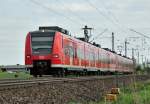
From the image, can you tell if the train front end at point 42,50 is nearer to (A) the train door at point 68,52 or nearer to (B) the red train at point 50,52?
(B) the red train at point 50,52

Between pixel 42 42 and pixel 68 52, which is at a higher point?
pixel 42 42

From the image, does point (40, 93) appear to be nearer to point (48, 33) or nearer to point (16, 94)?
point (16, 94)

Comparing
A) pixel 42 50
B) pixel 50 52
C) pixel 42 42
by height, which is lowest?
pixel 50 52

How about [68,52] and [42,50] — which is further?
[68,52]

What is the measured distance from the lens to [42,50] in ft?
95.3

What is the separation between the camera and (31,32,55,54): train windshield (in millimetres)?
29031

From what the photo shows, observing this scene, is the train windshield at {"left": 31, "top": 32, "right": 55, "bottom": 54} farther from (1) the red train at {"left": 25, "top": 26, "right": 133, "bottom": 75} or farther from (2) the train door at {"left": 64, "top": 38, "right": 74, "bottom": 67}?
(2) the train door at {"left": 64, "top": 38, "right": 74, "bottom": 67}

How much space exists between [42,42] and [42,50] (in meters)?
0.49

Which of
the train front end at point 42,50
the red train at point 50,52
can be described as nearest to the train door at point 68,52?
the red train at point 50,52

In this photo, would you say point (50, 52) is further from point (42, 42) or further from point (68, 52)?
point (68, 52)


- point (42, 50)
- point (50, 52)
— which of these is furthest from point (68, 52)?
point (42, 50)

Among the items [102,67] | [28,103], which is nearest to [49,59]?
[28,103]

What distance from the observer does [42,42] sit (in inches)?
1142

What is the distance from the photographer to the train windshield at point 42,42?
95.2 feet
